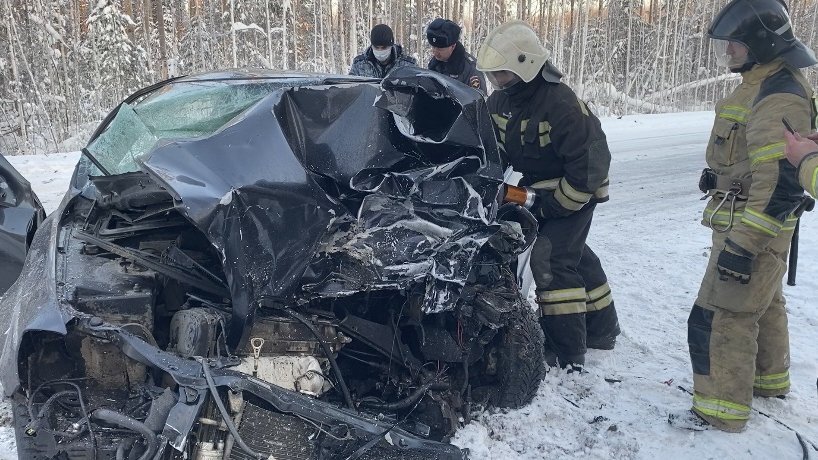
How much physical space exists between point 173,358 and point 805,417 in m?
3.10

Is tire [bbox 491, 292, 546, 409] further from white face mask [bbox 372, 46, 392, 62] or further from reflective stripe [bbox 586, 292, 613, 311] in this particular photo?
white face mask [bbox 372, 46, 392, 62]

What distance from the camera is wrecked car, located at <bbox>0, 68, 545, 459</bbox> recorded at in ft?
7.23

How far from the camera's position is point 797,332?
4.31 metres

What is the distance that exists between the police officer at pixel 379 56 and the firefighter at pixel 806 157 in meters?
4.16

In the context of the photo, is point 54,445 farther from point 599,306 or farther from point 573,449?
point 599,306

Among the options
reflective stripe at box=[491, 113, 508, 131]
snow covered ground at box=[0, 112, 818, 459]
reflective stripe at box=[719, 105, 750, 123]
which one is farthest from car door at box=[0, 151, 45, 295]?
reflective stripe at box=[719, 105, 750, 123]

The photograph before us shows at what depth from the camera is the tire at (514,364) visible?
3.23 metres

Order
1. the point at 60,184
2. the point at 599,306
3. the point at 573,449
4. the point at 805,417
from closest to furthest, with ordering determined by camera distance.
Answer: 1. the point at 573,449
2. the point at 805,417
3. the point at 599,306
4. the point at 60,184

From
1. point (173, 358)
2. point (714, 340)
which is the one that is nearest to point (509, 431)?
point (714, 340)

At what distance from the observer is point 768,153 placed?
289 centimetres

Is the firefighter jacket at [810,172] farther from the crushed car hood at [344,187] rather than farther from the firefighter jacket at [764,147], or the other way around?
the crushed car hood at [344,187]

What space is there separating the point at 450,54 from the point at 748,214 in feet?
11.7

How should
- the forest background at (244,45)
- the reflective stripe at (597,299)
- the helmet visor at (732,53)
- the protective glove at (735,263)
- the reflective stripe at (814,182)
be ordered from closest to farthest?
the reflective stripe at (814,182)
the protective glove at (735,263)
the helmet visor at (732,53)
the reflective stripe at (597,299)
the forest background at (244,45)

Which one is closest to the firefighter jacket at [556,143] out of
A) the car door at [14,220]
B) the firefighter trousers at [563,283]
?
the firefighter trousers at [563,283]
